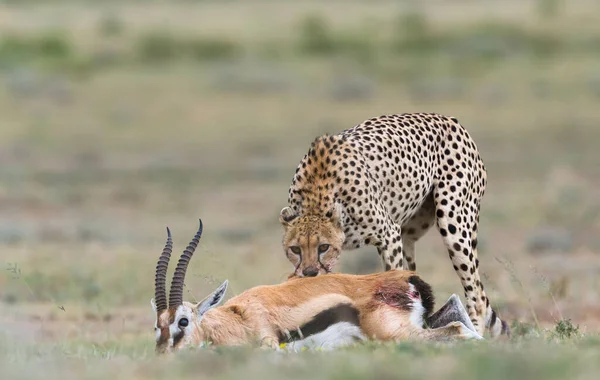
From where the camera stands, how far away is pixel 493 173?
24.7 meters

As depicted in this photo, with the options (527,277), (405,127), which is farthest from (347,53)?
(405,127)

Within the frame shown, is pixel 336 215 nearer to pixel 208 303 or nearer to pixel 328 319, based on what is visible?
pixel 328 319

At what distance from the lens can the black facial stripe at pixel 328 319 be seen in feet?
24.6

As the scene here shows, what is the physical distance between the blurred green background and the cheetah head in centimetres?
119

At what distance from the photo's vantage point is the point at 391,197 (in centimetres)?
941

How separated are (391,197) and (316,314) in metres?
2.10

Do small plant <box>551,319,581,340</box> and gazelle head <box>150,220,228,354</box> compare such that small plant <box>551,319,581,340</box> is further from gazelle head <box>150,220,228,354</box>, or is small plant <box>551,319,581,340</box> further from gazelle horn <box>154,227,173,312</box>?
gazelle horn <box>154,227,173,312</box>

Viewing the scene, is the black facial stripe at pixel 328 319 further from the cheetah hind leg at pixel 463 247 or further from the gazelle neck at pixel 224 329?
the cheetah hind leg at pixel 463 247

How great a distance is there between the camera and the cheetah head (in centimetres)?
858

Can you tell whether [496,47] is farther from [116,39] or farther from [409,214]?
[409,214]

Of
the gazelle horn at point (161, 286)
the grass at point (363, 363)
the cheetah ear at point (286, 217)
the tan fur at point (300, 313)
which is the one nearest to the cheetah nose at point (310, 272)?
the cheetah ear at point (286, 217)

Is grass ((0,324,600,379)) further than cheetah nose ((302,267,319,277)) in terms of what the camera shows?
No

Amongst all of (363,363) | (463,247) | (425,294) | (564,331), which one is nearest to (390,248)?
(463,247)

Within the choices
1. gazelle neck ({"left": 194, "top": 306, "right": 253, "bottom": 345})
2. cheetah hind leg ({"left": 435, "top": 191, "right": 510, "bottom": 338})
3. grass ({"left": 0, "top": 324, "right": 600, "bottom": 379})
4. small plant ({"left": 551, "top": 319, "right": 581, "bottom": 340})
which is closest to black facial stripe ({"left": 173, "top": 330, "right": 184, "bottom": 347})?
gazelle neck ({"left": 194, "top": 306, "right": 253, "bottom": 345})
